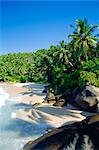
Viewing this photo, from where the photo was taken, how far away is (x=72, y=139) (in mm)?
16172

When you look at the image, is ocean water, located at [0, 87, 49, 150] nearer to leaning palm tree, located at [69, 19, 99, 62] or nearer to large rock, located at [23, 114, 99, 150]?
large rock, located at [23, 114, 99, 150]

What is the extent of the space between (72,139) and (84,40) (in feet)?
101

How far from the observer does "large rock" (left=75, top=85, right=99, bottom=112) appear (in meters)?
32.0

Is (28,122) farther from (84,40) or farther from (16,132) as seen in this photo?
(84,40)

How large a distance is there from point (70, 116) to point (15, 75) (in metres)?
79.1

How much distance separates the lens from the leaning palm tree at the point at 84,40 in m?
44.9

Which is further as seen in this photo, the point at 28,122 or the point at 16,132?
the point at 28,122

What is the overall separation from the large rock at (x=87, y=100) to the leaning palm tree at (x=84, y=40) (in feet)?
37.1

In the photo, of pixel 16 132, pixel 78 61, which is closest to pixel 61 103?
pixel 78 61

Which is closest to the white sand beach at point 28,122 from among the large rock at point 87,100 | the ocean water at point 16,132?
the ocean water at point 16,132

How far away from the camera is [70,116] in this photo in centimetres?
2962

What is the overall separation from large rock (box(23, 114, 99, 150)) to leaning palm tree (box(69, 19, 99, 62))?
28.1 meters

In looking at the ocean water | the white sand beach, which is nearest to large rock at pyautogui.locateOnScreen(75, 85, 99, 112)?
the white sand beach

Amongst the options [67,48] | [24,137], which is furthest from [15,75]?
[24,137]
